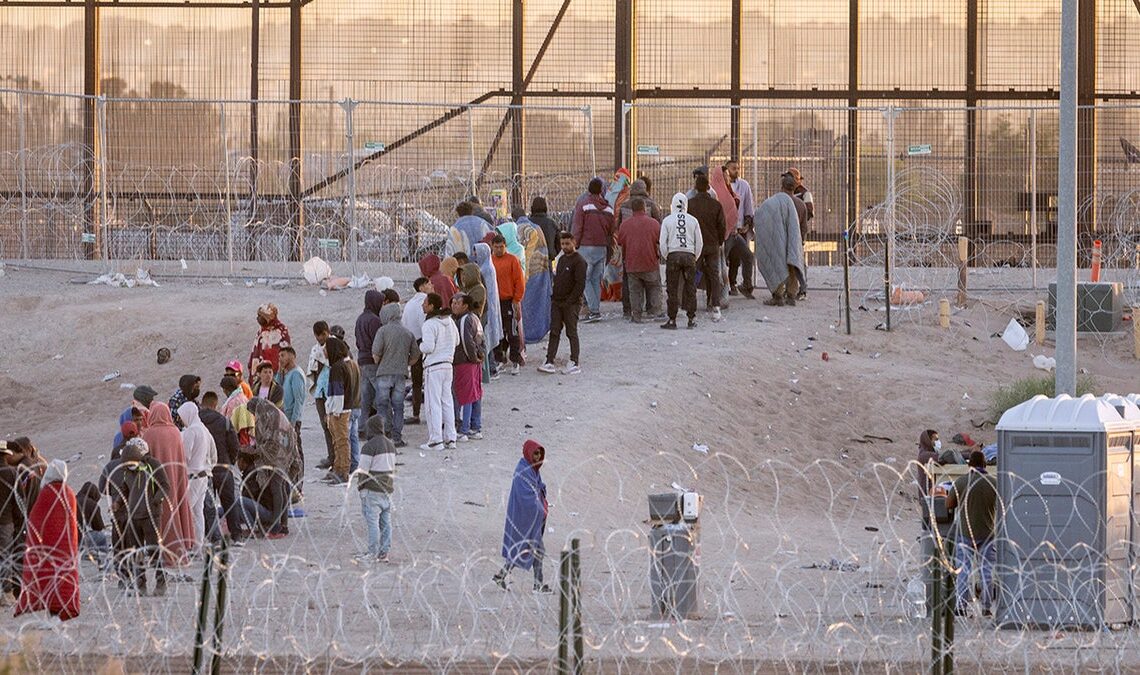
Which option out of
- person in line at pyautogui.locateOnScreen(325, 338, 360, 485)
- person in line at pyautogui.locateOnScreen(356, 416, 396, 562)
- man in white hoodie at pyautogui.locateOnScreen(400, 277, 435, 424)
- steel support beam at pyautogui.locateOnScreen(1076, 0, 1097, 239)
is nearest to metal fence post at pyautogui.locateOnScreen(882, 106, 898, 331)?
steel support beam at pyautogui.locateOnScreen(1076, 0, 1097, 239)

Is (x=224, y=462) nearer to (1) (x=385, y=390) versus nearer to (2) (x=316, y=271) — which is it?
(1) (x=385, y=390)

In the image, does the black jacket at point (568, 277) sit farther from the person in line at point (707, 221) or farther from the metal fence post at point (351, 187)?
the metal fence post at point (351, 187)

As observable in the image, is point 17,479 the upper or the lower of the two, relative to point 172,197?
lower

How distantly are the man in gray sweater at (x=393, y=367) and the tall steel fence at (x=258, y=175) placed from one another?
8174mm

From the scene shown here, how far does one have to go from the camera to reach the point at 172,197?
91.9 ft

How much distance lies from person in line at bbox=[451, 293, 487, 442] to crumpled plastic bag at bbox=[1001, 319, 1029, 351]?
8069 mm

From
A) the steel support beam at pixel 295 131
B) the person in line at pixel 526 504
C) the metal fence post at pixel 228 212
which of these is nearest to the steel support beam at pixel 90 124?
the metal fence post at pixel 228 212

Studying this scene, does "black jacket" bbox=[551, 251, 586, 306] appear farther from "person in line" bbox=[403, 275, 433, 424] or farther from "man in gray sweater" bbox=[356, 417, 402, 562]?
"man in gray sweater" bbox=[356, 417, 402, 562]

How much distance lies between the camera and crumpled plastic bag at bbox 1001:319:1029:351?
76.8 ft

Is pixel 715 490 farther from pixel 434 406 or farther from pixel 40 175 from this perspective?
pixel 40 175

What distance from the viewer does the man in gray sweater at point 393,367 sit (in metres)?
17.4

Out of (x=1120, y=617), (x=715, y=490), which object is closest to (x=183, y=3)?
(x=715, y=490)

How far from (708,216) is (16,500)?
1072cm

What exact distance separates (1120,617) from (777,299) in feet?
39.5
